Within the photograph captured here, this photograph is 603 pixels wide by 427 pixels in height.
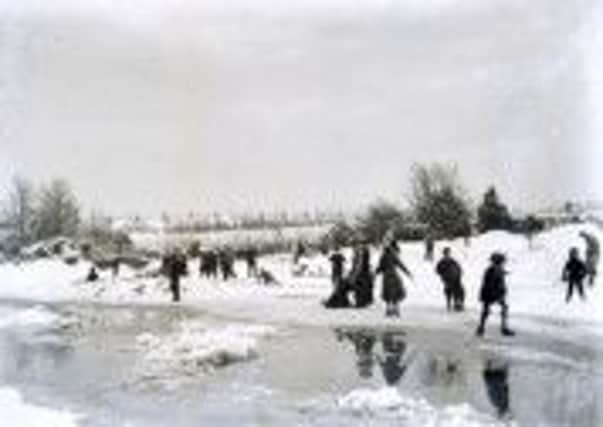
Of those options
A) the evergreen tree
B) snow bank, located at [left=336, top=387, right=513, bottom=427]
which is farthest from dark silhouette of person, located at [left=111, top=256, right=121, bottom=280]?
snow bank, located at [left=336, top=387, right=513, bottom=427]

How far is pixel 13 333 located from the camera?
26.4 metres

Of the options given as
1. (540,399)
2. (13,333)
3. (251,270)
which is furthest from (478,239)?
(540,399)

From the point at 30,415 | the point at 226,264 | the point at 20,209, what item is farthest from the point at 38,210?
the point at 30,415

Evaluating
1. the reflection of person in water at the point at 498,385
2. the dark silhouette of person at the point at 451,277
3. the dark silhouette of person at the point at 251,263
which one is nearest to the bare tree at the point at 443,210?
the dark silhouette of person at the point at 251,263

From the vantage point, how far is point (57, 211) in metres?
33.9

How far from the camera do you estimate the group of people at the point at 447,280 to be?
22.1 m

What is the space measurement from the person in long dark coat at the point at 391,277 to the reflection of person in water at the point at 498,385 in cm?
644

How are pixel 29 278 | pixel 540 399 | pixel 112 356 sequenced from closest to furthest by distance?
pixel 540 399 → pixel 112 356 → pixel 29 278

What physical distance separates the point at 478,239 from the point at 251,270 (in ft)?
27.5

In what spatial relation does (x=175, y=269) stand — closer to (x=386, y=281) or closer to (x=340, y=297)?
(x=340, y=297)

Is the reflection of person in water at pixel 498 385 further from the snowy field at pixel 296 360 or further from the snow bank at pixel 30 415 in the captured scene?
the snow bank at pixel 30 415

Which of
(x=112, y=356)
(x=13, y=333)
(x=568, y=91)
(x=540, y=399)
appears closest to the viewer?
(x=540, y=399)

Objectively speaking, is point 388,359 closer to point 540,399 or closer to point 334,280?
point 540,399

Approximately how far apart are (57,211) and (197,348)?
13.6 m
